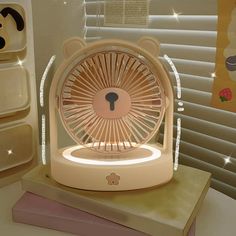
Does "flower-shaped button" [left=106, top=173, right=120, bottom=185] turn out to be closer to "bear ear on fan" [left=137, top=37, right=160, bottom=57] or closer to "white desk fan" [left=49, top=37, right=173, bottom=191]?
"white desk fan" [left=49, top=37, right=173, bottom=191]

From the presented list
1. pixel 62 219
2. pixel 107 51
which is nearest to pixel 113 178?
pixel 62 219

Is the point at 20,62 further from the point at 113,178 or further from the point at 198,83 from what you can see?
the point at 198,83

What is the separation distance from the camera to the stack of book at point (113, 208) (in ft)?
2.15

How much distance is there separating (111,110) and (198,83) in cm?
38

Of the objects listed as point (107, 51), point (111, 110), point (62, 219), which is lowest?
point (62, 219)

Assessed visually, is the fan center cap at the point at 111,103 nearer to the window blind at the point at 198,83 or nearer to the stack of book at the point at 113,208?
the stack of book at the point at 113,208

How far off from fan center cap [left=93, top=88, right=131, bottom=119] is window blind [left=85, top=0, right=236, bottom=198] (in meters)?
0.34

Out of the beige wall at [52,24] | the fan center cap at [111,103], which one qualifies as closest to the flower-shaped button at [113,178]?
the fan center cap at [111,103]

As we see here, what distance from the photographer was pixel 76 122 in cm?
79

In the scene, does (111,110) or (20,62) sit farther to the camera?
(20,62)

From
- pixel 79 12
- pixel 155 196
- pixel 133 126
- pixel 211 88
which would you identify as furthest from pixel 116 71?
pixel 79 12

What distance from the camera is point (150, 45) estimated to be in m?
0.75

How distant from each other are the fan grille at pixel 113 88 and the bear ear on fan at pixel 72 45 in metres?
→ 0.02

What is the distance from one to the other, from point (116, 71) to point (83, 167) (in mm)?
→ 196
